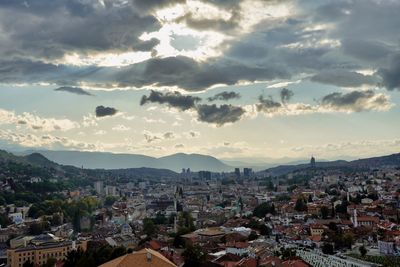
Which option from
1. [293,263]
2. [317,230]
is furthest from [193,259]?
[317,230]

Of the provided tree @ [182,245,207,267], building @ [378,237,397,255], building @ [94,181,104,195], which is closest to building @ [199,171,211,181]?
building @ [94,181,104,195]

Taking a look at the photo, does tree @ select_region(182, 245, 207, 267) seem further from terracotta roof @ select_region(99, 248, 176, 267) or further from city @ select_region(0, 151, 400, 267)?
terracotta roof @ select_region(99, 248, 176, 267)

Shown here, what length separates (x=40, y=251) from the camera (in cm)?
3628

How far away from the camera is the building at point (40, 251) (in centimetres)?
3550

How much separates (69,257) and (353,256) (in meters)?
17.3

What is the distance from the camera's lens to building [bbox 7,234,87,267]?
116 ft

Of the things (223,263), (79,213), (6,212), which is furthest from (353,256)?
(6,212)

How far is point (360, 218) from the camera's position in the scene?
44969 mm

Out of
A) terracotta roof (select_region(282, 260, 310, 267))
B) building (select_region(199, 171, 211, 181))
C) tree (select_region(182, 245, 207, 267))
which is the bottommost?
terracotta roof (select_region(282, 260, 310, 267))

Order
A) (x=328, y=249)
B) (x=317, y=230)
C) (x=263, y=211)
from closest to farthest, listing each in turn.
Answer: (x=328, y=249), (x=317, y=230), (x=263, y=211)

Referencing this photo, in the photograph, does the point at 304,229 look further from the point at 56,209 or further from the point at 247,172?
the point at 247,172

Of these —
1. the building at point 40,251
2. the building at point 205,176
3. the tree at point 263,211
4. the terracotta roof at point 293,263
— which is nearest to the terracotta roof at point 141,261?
the terracotta roof at point 293,263

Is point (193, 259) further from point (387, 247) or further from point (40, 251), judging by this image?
point (40, 251)

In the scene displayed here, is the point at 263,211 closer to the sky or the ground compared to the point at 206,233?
Answer: closer to the sky
